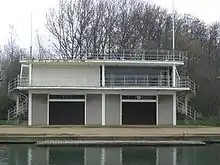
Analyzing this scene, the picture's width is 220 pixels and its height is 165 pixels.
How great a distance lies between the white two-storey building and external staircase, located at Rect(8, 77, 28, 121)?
16.6 inches

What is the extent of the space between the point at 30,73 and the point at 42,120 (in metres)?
4.55

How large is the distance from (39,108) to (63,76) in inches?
149

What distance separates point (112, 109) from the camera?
142 ft

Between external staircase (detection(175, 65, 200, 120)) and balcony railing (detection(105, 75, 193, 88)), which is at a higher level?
balcony railing (detection(105, 75, 193, 88))

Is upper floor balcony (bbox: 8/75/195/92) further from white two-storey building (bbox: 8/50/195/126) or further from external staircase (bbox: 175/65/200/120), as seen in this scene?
external staircase (bbox: 175/65/200/120)

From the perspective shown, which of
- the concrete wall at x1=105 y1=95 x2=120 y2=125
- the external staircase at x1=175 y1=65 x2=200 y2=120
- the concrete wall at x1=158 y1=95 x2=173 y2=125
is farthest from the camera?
the external staircase at x1=175 y1=65 x2=200 y2=120

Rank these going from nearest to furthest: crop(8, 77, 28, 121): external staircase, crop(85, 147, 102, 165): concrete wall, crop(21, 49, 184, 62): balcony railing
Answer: crop(85, 147, 102, 165): concrete wall → crop(8, 77, 28, 121): external staircase → crop(21, 49, 184, 62): balcony railing

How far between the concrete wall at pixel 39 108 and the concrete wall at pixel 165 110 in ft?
36.0

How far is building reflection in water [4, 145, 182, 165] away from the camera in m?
20.5

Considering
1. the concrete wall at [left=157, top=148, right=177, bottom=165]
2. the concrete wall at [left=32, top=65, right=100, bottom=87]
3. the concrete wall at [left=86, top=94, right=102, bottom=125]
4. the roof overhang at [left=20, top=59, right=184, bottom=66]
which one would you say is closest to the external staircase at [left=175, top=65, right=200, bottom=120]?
the roof overhang at [left=20, top=59, right=184, bottom=66]

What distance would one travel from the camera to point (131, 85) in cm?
4375

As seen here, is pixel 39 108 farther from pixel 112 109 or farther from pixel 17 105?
pixel 112 109

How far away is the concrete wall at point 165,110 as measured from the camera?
4409 cm

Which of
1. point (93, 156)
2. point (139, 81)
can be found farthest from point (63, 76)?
point (93, 156)
